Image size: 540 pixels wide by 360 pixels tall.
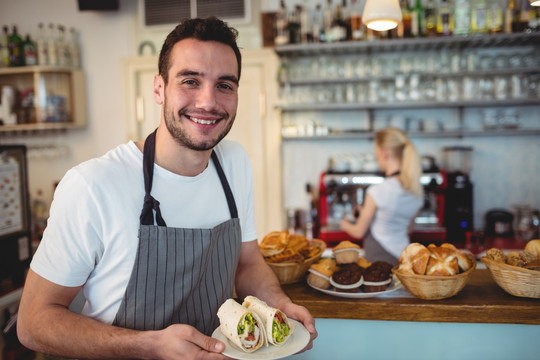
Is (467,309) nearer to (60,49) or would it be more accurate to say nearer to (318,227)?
(318,227)

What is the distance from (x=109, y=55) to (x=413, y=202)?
333 centimetres

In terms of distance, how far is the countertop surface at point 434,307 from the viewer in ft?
5.40

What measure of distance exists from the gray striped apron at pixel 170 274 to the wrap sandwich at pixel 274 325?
241 millimetres

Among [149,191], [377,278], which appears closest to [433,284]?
[377,278]

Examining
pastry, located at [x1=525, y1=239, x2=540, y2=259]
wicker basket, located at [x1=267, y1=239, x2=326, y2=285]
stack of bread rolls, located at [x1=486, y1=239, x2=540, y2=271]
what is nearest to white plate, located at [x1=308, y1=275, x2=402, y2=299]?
wicker basket, located at [x1=267, y1=239, x2=326, y2=285]

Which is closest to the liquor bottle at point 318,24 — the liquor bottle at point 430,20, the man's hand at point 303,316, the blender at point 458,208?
the liquor bottle at point 430,20

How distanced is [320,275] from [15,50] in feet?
13.2

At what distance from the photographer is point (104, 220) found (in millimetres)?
1363

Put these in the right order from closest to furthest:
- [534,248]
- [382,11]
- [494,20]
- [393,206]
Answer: [534,248]
[382,11]
[393,206]
[494,20]

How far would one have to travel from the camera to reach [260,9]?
14.5ft

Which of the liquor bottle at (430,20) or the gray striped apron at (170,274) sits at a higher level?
the liquor bottle at (430,20)

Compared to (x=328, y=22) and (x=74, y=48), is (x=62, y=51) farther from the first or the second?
(x=328, y=22)

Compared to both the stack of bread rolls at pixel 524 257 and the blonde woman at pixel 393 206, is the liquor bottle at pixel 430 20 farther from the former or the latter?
the stack of bread rolls at pixel 524 257

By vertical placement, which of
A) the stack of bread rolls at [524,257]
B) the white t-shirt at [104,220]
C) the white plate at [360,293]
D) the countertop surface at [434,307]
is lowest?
the countertop surface at [434,307]
